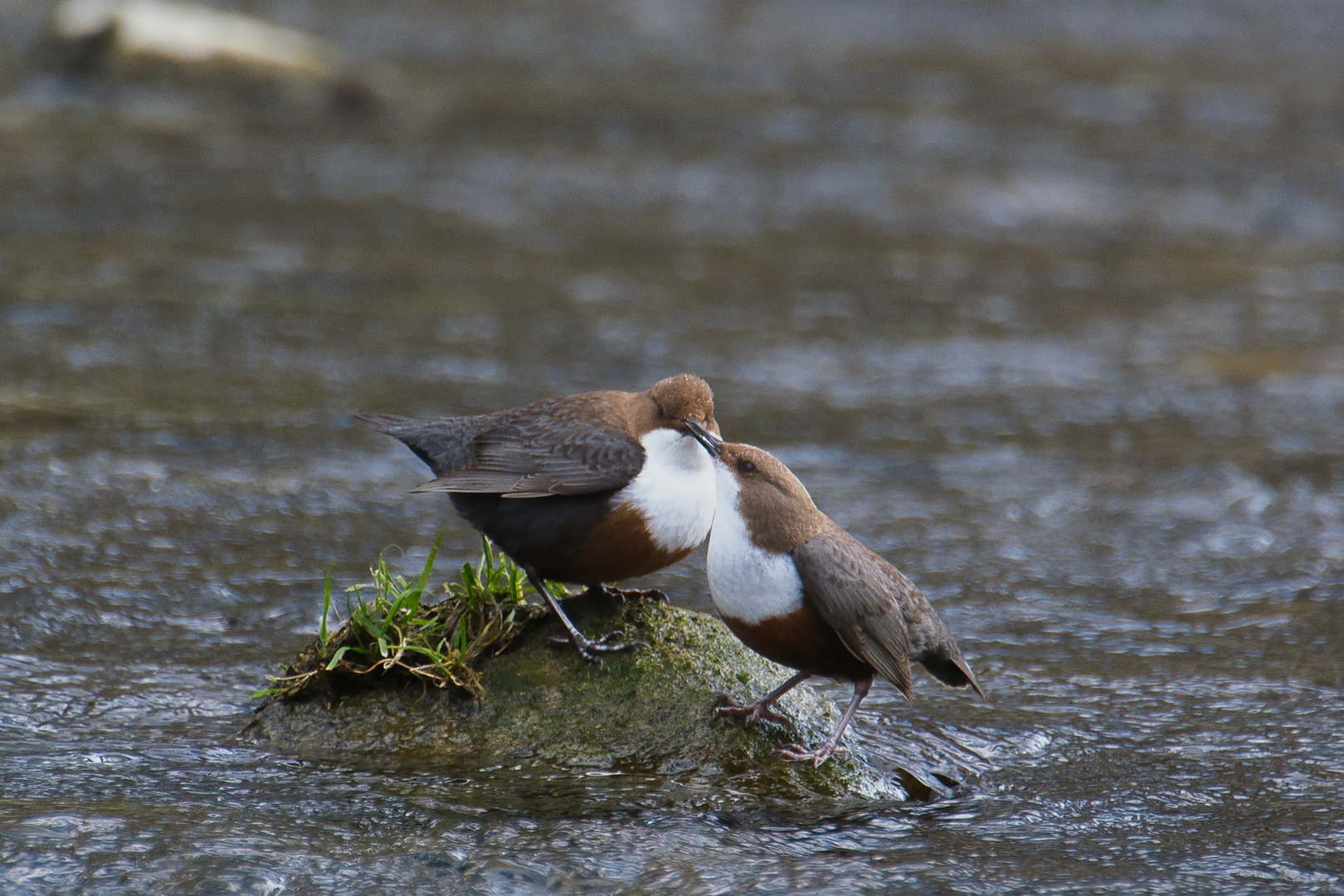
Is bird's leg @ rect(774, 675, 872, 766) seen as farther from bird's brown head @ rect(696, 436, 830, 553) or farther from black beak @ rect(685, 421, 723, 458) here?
black beak @ rect(685, 421, 723, 458)

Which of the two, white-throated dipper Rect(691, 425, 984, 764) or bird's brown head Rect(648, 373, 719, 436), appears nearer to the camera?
white-throated dipper Rect(691, 425, 984, 764)

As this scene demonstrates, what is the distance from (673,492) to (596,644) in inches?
17.0

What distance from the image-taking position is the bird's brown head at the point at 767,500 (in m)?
3.74

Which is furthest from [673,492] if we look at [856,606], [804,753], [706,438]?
[804,753]

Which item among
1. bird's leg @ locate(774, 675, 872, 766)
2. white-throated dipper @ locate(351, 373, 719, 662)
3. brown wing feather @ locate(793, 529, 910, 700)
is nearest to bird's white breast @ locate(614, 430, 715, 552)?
white-throated dipper @ locate(351, 373, 719, 662)

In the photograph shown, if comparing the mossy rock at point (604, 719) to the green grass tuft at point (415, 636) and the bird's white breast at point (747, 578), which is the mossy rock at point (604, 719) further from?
the bird's white breast at point (747, 578)

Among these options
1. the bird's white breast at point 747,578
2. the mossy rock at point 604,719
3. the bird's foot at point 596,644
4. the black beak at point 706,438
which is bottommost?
the mossy rock at point 604,719

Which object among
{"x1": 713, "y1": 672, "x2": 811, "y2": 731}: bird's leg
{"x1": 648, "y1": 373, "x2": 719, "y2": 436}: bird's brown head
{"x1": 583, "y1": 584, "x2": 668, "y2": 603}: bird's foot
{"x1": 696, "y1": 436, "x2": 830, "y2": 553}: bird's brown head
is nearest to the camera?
{"x1": 696, "y1": 436, "x2": 830, "y2": 553}: bird's brown head

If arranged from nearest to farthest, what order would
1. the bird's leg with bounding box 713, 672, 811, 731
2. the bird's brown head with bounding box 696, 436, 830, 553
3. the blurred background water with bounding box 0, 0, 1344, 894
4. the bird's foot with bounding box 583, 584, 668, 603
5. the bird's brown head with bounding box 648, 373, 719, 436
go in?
the blurred background water with bounding box 0, 0, 1344, 894, the bird's brown head with bounding box 696, 436, 830, 553, the bird's leg with bounding box 713, 672, 811, 731, the bird's brown head with bounding box 648, 373, 719, 436, the bird's foot with bounding box 583, 584, 668, 603

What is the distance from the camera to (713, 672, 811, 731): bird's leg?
3859 mm

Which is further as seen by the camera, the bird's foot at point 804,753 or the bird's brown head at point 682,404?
the bird's brown head at point 682,404

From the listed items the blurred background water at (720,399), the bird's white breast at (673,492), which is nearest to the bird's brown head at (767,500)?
the bird's white breast at (673,492)

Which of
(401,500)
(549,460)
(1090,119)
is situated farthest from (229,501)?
(1090,119)

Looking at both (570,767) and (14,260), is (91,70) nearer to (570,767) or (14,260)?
(14,260)
